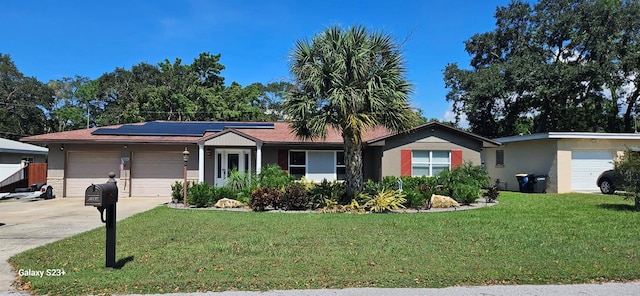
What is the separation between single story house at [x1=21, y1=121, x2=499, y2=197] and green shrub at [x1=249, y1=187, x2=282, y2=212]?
5.30 meters

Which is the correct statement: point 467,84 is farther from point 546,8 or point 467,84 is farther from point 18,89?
point 18,89

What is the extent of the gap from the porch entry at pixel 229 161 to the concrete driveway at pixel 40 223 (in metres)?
3.69

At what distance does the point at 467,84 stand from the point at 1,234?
28.5 meters

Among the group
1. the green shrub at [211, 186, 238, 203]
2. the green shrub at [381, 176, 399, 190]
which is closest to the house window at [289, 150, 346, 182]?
the green shrub at [381, 176, 399, 190]

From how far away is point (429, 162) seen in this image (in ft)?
60.4

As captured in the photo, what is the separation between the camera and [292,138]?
18.7 metres

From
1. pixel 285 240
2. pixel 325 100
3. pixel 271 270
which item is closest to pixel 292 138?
pixel 325 100

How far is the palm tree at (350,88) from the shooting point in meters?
12.1

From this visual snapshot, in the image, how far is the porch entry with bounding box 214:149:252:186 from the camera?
61.2ft

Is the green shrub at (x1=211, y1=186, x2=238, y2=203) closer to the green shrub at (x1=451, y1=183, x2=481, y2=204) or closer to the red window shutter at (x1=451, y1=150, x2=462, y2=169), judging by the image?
the green shrub at (x1=451, y1=183, x2=481, y2=204)

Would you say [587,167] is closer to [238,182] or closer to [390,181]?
[390,181]

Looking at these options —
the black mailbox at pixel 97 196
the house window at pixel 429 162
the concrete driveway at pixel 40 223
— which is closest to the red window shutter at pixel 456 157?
the house window at pixel 429 162

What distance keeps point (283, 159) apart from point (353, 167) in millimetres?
6651

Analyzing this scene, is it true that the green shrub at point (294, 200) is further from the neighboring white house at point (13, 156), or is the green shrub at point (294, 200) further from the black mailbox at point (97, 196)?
the neighboring white house at point (13, 156)
